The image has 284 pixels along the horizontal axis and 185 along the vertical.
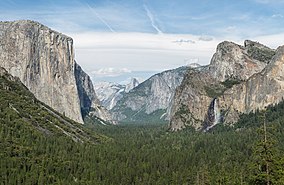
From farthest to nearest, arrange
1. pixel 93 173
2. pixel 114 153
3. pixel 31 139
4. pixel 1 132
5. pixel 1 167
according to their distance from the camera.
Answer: pixel 114 153 → pixel 31 139 → pixel 1 132 → pixel 93 173 → pixel 1 167

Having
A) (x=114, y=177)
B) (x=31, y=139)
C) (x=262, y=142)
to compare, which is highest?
(x=262, y=142)

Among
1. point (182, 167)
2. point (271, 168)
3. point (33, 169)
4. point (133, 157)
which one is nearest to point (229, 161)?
point (182, 167)

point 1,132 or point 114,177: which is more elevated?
point 1,132

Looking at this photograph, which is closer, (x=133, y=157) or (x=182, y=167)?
(x=182, y=167)

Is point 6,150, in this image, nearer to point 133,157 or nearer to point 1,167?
point 1,167

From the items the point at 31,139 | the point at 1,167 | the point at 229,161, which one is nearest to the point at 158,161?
the point at 229,161

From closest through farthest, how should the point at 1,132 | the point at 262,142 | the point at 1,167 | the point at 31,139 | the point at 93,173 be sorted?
the point at 262,142
the point at 1,167
the point at 93,173
the point at 1,132
the point at 31,139

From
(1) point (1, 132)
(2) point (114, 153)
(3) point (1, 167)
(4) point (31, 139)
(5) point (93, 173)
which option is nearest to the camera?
(3) point (1, 167)

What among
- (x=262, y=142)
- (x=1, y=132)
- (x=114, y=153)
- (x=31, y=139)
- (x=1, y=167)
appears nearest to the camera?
(x=262, y=142)

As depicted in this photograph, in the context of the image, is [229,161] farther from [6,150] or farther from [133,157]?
[6,150]
